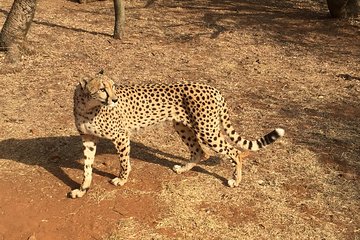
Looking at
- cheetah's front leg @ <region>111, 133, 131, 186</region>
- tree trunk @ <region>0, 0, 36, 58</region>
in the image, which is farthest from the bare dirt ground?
tree trunk @ <region>0, 0, 36, 58</region>

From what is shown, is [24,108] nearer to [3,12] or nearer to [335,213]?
[335,213]

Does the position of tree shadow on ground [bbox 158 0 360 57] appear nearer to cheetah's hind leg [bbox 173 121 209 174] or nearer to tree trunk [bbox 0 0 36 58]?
tree trunk [bbox 0 0 36 58]

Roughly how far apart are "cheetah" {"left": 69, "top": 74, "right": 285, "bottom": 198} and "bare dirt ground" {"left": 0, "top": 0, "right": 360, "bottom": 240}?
0.33m

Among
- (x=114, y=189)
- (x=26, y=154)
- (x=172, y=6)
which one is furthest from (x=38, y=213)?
(x=172, y=6)

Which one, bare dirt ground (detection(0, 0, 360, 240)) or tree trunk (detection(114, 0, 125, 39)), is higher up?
tree trunk (detection(114, 0, 125, 39))

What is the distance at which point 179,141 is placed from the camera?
6402 millimetres

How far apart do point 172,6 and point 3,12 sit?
410cm

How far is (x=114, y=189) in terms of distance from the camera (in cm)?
528

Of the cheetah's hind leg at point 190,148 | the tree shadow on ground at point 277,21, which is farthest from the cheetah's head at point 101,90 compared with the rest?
the tree shadow on ground at point 277,21

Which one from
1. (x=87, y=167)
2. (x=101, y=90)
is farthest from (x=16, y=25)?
(x=101, y=90)

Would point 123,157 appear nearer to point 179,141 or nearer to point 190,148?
point 190,148

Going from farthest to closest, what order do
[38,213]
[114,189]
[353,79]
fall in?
[353,79] → [114,189] → [38,213]

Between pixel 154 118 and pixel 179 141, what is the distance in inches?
45.9

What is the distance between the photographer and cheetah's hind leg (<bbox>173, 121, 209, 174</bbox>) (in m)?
5.56
